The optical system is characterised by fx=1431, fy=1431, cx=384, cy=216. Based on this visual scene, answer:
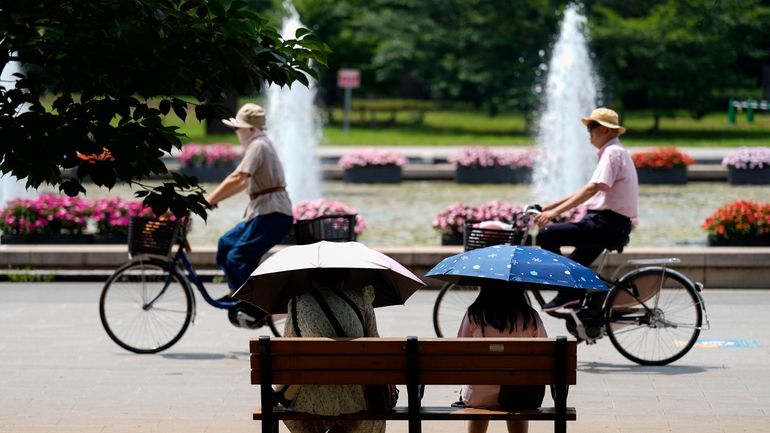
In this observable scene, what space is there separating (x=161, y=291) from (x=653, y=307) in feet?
11.0

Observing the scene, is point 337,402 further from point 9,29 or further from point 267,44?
point 9,29

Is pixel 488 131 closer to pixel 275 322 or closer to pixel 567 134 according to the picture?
pixel 567 134

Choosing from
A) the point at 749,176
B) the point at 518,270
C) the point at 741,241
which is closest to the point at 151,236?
the point at 518,270

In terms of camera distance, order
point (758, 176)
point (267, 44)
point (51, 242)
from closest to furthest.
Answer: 1. point (267, 44)
2. point (51, 242)
3. point (758, 176)

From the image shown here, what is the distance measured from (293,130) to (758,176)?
866 centimetres

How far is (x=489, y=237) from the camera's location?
9.16 m

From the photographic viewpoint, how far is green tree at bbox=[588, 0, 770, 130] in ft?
135

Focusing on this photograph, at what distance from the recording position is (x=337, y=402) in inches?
229

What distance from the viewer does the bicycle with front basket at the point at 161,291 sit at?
9.57m

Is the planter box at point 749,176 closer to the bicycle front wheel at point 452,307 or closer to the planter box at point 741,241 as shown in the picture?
the planter box at point 741,241

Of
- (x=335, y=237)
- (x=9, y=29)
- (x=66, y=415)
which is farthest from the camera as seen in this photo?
(x=335, y=237)

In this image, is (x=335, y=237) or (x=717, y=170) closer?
(x=335, y=237)

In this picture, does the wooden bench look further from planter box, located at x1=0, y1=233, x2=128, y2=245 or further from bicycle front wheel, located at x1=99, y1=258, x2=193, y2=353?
planter box, located at x1=0, y1=233, x2=128, y2=245

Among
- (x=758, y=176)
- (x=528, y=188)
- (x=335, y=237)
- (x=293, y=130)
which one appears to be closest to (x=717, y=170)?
(x=758, y=176)
